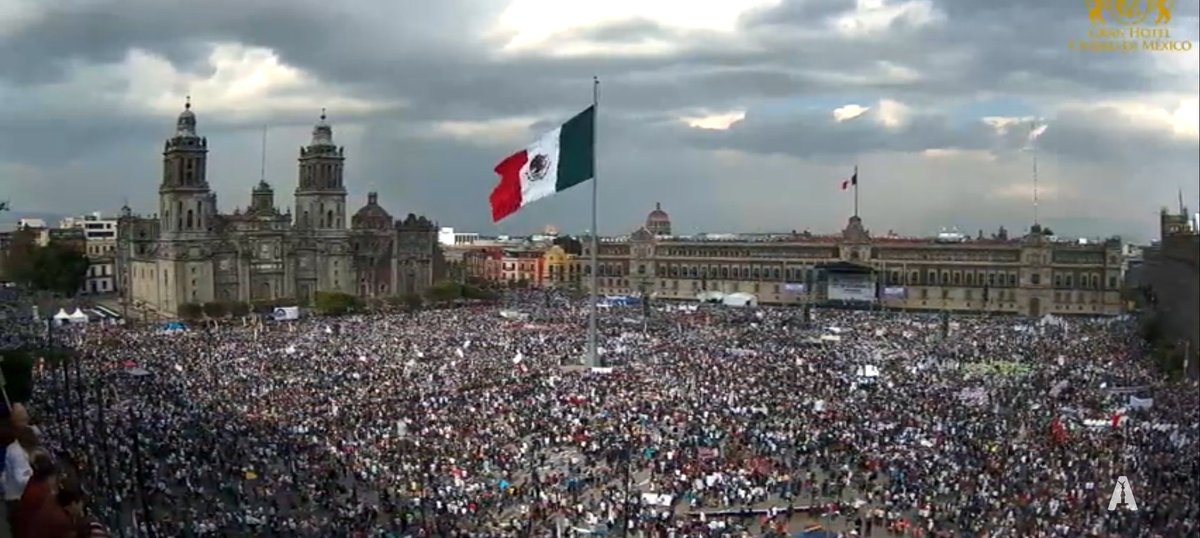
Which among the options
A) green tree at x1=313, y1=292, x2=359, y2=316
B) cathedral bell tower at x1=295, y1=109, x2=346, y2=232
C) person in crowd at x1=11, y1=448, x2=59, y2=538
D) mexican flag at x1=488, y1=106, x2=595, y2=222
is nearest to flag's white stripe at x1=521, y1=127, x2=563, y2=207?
mexican flag at x1=488, y1=106, x2=595, y2=222

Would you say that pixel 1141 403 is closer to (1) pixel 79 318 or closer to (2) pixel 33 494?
(2) pixel 33 494

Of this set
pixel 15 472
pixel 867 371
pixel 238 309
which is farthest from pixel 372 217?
pixel 15 472

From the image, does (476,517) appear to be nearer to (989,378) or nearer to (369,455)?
(369,455)

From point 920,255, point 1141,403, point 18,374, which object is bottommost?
point 1141,403

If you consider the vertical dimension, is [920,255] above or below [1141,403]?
above

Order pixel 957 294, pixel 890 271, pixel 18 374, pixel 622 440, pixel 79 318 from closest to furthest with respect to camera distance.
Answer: pixel 18 374, pixel 622 440, pixel 79 318, pixel 957 294, pixel 890 271

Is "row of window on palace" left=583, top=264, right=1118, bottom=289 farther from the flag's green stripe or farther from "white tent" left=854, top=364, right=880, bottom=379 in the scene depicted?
the flag's green stripe

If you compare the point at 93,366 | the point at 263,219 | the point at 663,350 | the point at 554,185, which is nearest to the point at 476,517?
the point at 554,185

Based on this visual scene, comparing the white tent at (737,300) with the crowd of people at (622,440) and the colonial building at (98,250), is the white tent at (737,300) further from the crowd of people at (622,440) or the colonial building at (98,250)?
the colonial building at (98,250)
